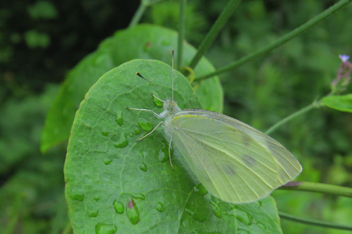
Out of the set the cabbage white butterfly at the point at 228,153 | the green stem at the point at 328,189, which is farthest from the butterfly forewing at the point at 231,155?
the green stem at the point at 328,189

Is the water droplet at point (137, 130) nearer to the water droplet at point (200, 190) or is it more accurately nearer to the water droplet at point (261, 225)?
the water droplet at point (200, 190)

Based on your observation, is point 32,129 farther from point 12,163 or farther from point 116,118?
point 116,118

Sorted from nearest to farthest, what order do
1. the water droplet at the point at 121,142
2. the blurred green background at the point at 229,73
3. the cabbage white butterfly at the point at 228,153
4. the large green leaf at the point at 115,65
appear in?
the water droplet at the point at 121,142
the cabbage white butterfly at the point at 228,153
the large green leaf at the point at 115,65
the blurred green background at the point at 229,73

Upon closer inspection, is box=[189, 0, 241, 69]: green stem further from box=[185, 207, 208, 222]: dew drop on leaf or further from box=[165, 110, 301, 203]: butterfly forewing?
box=[185, 207, 208, 222]: dew drop on leaf

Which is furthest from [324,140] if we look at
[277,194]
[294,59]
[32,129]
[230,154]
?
[32,129]

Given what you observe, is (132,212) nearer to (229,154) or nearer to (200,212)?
(200,212)

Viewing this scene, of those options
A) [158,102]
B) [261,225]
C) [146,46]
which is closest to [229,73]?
[146,46]
